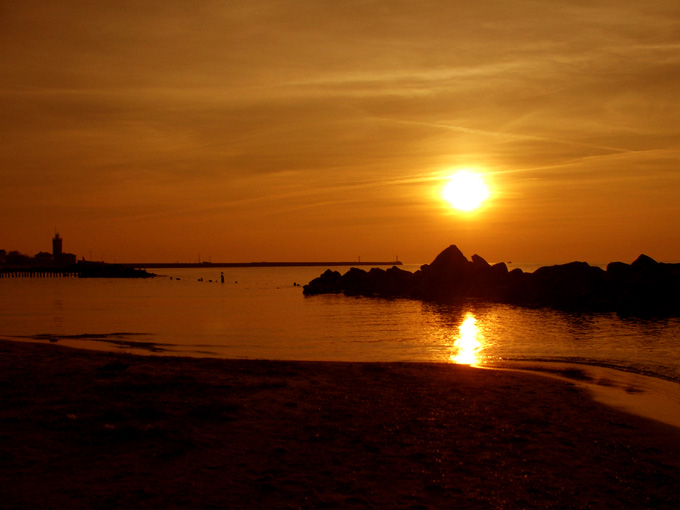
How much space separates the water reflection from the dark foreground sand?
7.13m

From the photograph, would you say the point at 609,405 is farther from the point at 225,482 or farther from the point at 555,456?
the point at 225,482

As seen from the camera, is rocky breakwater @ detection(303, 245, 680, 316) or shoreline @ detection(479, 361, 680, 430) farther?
rocky breakwater @ detection(303, 245, 680, 316)

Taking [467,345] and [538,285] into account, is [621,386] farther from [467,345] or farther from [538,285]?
[538,285]

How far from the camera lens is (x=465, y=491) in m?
7.81

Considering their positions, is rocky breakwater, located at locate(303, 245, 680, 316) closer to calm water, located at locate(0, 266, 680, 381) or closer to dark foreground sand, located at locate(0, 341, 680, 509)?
calm water, located at locate(0, 266, 680, 381)

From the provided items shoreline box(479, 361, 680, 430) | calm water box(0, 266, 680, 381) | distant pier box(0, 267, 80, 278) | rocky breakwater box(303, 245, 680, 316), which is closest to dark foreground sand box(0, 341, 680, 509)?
→ shoreline box(479, 361, 680, 430)

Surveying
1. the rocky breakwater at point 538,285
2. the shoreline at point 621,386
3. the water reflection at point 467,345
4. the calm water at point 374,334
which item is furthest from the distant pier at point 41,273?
the shoreline at point 621,386

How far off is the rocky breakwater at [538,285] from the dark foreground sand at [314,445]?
36434 mm

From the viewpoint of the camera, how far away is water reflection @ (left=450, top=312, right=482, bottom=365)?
22.5 metres

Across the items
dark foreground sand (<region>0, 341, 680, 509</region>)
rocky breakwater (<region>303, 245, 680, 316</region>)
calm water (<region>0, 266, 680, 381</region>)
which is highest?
rocky breakwater (<region>303, 245, 680, 316</region>)

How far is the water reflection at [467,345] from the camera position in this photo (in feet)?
74.0

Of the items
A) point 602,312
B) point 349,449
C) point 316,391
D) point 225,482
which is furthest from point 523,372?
point 602,312

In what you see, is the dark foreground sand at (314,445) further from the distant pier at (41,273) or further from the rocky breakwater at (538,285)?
the distant pier at (41,273)

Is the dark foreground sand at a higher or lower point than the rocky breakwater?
lower
